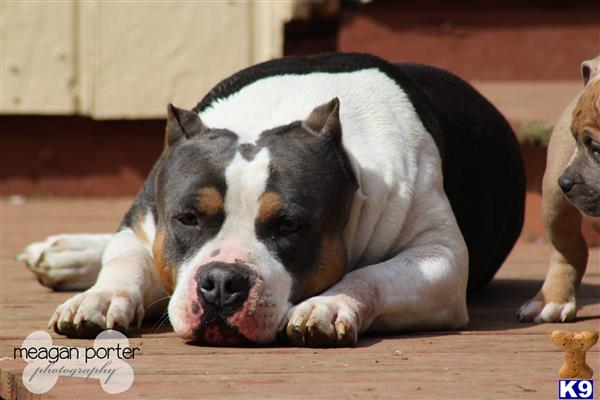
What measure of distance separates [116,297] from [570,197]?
1.50 metres

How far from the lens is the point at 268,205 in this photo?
3.79 m

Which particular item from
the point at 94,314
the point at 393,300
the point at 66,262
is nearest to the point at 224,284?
the point at 94,314

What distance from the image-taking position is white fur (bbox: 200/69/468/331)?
4.07m

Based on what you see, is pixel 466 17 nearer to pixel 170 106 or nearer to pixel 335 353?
pixel 170 106

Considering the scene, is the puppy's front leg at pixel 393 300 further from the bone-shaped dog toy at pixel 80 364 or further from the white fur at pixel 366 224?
the bone-shaped dog toy at pixel 80 364

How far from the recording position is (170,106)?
411cm

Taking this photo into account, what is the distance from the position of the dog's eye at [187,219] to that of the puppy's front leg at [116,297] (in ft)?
1.00

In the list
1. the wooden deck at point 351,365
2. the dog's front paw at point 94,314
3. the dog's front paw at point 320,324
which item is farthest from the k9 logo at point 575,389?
the dog's front paw at point 94,314

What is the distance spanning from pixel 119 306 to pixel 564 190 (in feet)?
4.91

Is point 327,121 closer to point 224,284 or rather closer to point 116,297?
point 224,284

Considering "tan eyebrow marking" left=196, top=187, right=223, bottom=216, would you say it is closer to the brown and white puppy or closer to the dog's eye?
the dog's eye

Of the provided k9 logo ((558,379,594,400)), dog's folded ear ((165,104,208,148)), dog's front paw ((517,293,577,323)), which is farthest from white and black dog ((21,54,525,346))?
k9 logo ((558,379,594,400))

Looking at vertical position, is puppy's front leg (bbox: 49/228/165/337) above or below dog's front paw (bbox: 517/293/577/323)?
above

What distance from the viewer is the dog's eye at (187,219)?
12.6ft
